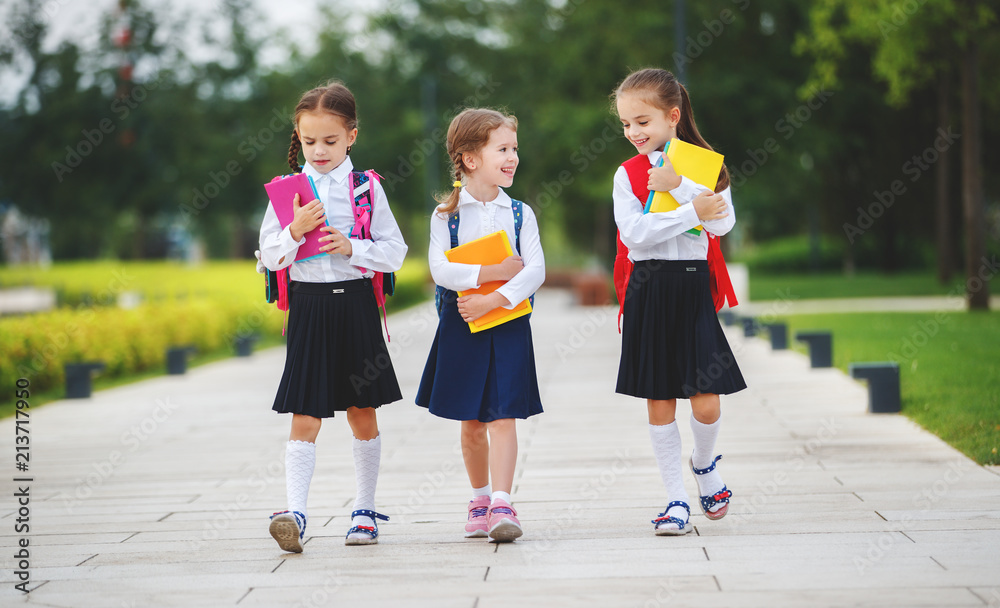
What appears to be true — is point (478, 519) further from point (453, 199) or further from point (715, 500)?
point (453, 199)

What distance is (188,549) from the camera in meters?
4.46

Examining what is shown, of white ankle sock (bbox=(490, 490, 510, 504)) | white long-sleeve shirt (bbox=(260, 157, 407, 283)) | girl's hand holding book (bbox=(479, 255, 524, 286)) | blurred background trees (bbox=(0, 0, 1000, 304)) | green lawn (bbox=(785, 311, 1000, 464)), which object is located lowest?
green lawn (bbox=(785, 311, 1000, 464))

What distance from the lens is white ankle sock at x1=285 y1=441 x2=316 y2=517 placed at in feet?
14.1

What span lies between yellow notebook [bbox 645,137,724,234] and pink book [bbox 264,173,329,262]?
137 centimetres

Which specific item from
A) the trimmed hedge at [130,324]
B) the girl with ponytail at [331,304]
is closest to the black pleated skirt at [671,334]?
the girl with ponytail at [331,304]

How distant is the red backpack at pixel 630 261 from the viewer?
449 cm

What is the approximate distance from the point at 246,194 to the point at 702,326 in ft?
128

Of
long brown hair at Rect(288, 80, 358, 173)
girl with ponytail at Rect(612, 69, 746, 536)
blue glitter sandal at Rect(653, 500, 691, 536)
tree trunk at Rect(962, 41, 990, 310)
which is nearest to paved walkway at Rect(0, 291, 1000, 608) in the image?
blue glitter sandal at Rect(653, 500, 691, 536)

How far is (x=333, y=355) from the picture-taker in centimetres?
441

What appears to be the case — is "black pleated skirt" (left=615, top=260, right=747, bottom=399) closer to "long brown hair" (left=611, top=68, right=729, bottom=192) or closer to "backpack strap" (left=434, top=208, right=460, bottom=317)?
"long brown hair" (left=611, top=68, right=729, bottom=192)

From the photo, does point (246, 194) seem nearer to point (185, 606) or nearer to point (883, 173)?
point (883, 173)

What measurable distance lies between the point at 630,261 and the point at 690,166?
1.54 feet

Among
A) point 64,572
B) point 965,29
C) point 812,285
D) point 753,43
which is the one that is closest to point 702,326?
point 64,572

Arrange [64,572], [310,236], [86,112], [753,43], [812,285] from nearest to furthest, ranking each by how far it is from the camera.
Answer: [64,572] < [310,236] < [753,43] < [812,285] < [86,112]
